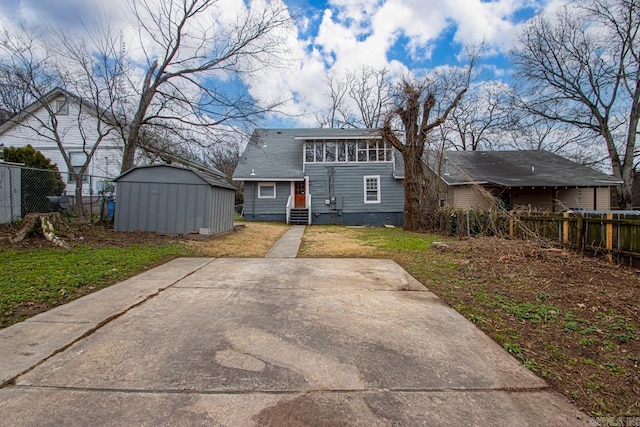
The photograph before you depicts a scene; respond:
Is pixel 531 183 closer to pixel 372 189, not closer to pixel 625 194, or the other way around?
pixel 372 189

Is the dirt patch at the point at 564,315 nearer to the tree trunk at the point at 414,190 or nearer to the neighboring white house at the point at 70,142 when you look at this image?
the tree trunk at the point at 414,190

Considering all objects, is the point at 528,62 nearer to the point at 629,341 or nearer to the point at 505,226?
the point at 505,226

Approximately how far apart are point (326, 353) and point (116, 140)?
17.5 m

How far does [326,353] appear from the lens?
253 centimetres

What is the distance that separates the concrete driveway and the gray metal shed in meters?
5.78

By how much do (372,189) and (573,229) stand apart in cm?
1176

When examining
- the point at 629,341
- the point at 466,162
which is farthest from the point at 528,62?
the point at 629,341

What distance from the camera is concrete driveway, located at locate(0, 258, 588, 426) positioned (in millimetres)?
1801

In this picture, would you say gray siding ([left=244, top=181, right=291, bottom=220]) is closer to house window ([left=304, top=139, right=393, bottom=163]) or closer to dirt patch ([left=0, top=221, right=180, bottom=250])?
house window ([left=304, top=139, right=393, bottom=163])

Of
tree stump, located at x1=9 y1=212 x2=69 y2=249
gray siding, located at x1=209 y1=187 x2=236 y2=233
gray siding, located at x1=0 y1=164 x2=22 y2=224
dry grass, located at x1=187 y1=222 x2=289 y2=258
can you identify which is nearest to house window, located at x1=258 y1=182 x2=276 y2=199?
gray siding, located at x1=209 y1=187 x2=236 y2=233

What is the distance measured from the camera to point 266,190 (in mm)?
18078

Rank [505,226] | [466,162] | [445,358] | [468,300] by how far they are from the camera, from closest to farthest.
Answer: [445,358] → [468,300] → [505,226] → [466,162]

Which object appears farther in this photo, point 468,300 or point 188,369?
point 468,300

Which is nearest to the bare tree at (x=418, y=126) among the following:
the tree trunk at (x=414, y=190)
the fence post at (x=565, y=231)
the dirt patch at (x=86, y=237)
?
the tree trunk at (x=414, y=190)
